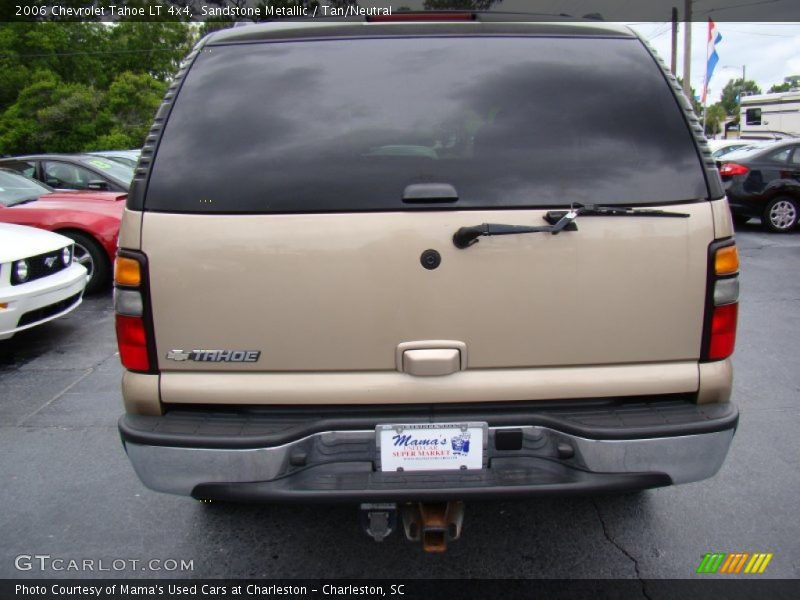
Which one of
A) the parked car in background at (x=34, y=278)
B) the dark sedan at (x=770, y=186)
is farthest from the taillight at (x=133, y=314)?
the dark sedan at (x=770, y=186)

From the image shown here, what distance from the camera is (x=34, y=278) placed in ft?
17.4

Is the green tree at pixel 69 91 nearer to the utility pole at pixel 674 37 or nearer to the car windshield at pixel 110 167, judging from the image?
the car windshield at pixel 110 167

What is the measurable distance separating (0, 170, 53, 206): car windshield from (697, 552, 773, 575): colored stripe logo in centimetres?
768

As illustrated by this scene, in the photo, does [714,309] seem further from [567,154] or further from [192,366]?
[192,366]

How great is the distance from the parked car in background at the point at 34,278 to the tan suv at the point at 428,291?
3.41 metres

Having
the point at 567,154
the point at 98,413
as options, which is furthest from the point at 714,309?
the point at 98,413

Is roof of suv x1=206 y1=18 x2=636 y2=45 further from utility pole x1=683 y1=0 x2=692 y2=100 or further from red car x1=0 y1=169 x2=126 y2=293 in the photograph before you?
utility pole x1=683 y1=0 x2=692 y2=100

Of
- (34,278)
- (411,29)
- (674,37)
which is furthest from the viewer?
(674,37)

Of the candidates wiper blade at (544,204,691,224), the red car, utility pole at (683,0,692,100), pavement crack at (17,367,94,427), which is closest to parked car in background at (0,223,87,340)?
pavement crack at (17,367,94,427)

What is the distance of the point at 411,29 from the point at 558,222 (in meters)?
0.93

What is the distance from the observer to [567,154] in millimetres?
2143

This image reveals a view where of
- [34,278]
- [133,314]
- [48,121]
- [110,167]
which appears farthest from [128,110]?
[133,314]

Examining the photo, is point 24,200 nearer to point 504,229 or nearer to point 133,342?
point 133,342

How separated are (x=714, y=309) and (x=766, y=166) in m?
10.1
